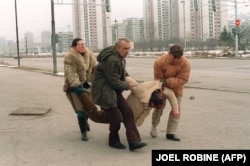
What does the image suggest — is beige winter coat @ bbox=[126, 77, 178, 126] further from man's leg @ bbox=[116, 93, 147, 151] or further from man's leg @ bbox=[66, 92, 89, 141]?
man's leg @ bbox=[66, 92, 89, 141]

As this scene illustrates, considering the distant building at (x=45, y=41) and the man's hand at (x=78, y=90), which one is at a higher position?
the distant building at (x=45, y=41)

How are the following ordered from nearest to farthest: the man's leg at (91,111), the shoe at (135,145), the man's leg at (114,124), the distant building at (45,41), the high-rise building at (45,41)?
the shoe at (135,145) → the man's leg at (114,124) → the man's leg at (91,111) → the distant building at (45,41) → the high-rise building at (45,41)

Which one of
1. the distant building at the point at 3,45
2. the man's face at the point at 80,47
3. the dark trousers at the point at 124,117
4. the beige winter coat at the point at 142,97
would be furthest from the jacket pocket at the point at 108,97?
the distant building at the point at 3,45

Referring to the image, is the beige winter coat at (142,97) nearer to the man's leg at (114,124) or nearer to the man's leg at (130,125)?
the man's leg at (130,125)

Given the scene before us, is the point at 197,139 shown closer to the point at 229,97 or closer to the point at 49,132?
the point at 49,132

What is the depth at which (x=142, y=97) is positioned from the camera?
5895mm

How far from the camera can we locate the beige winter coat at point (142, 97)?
5895mm

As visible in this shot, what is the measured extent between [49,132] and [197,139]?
8.71 feet

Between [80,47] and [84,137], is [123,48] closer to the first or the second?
[80,47]

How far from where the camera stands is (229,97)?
1172 centimetres

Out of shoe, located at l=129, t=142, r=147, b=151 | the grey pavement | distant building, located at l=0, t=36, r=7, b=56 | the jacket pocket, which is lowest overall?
the grey pavement

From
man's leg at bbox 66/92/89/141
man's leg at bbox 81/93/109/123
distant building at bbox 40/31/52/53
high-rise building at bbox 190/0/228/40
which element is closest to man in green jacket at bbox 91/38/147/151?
man's leg at bbox 81/93/109/123

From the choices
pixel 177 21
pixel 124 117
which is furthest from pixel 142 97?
pixel 177 21

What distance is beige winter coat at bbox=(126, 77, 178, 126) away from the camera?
5.89 m
